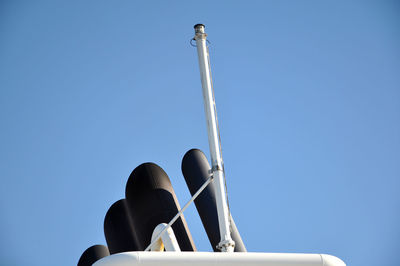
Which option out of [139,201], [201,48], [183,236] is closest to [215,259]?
[201,48]

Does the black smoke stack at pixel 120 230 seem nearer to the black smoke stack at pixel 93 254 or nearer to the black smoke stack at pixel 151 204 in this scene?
the black smoke stack at pixel 151 204

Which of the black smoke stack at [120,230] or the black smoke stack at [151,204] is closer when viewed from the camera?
the black smoke stack at [151,204]

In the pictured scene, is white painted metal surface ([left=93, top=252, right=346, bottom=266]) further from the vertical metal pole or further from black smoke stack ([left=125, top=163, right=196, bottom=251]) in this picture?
black smoke stack ([left=125, top=163, right=196, bottom=251])

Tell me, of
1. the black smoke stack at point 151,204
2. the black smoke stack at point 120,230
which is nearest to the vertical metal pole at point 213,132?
the black smoke stack at point 151,204

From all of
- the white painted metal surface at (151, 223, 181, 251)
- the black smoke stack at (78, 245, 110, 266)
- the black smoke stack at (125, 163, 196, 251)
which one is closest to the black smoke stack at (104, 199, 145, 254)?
the black smoke stack at (125, 163, 196, 251)

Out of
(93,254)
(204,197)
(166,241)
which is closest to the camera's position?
(166,241)

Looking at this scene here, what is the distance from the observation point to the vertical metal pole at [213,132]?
11.4 meters

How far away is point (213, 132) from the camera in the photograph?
12.8 m

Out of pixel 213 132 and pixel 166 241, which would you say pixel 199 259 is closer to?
pixel 166 241

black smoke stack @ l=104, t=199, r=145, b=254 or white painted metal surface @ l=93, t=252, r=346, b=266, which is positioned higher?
black smoke stack @ l=104, t=199, r=145, b=254

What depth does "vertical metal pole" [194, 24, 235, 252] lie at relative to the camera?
37.5 ft

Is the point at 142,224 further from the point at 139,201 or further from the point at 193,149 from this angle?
the point at 193,149

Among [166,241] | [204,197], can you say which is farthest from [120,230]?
[166,241]

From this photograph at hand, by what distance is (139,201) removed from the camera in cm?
1897
